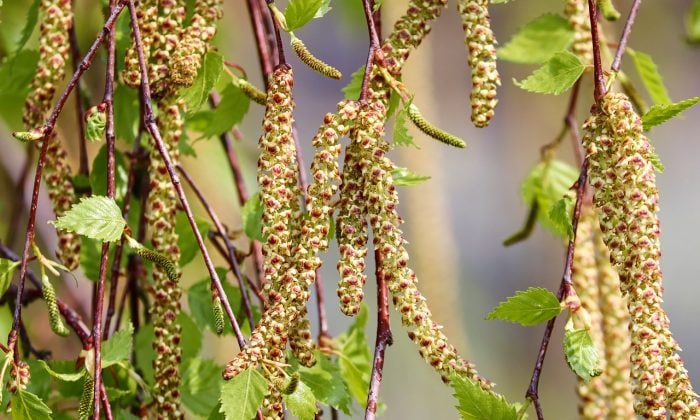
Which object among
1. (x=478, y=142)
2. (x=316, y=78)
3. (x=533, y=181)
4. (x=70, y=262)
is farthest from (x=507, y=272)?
(x=70, y=262)

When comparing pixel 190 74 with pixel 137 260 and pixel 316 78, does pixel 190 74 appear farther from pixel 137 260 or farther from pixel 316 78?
pixel 316 78

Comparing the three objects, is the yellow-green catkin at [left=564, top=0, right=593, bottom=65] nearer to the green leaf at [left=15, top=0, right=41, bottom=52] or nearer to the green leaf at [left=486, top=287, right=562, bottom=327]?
the green leaf at [left=486, top=287, right=562, bottom=327]

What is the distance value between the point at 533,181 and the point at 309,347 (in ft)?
1.83

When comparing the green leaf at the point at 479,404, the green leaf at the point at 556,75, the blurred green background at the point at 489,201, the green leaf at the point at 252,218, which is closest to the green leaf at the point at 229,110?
the green leaf at the point at 252,218

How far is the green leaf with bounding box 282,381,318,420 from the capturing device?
741 millimetres

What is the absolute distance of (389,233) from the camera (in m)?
0.69

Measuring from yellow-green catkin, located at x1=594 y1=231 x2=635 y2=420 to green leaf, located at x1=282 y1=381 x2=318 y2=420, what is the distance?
38 centimetres

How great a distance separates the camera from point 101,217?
763 millimetres

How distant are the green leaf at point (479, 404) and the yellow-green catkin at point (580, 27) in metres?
0.46

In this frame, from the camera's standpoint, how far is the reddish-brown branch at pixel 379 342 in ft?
2.25

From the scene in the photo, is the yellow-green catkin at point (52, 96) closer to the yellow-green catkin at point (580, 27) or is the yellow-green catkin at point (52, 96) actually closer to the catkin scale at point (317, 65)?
the catkin scale at point (317, 65)

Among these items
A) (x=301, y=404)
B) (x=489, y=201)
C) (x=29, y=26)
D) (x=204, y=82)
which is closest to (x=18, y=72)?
(x=29, y=26)

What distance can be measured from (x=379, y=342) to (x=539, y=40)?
1.62 ft

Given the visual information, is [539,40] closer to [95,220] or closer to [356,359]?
[356,359]
